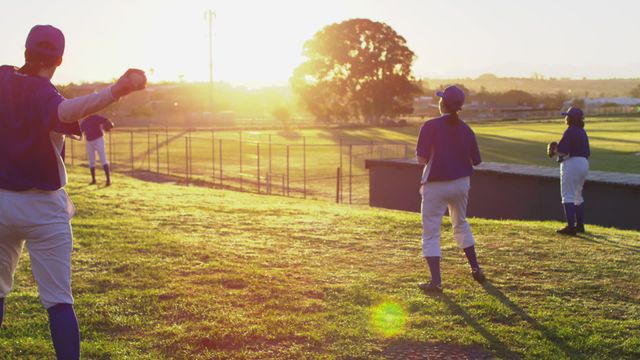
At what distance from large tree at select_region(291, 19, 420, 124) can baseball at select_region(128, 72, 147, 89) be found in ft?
254

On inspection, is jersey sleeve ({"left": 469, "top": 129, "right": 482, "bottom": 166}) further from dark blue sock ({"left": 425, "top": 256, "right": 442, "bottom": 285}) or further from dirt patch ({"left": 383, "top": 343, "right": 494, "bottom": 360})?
dirt patch ({"left": 383, "top": 343, "right": 494, "bottom": 360})

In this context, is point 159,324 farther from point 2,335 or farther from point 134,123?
point 134,123

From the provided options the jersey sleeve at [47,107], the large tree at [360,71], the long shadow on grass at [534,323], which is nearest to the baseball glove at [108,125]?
the long shadow on grass at [534,323]

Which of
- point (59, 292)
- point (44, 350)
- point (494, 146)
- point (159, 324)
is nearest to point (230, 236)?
point (159, 324)

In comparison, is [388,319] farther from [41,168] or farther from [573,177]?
[573,177]

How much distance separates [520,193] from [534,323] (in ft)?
39.9

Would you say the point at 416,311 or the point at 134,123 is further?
the point at 134,123

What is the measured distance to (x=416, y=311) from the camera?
5656 millimetres

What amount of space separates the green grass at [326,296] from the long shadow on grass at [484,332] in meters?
0.01

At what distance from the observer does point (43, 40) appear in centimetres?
374

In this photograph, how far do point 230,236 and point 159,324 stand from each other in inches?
172

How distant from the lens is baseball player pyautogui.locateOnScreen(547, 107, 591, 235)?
9.38m

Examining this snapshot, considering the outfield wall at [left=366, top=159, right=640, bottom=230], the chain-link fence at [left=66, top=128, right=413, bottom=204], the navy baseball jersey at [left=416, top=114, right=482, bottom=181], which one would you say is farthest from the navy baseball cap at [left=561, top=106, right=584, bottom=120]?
the chain-link fence at [left=66, top=128, right=413, bottom=204]

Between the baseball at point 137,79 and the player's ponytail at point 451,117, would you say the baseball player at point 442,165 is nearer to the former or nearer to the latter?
the player's ponytail at point 451,117
